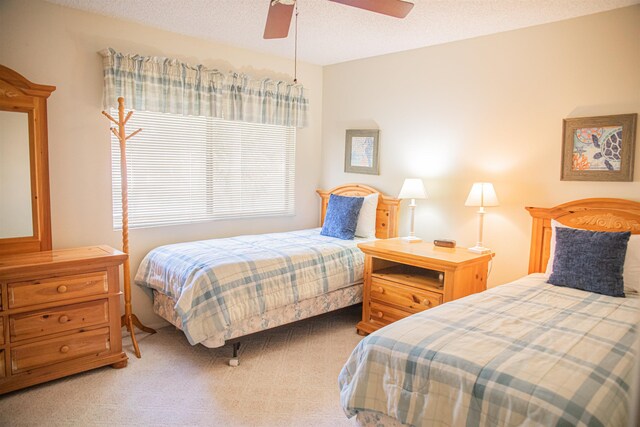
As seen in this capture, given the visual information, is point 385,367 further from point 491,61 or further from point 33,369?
point 491,61

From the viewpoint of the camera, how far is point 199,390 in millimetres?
2771

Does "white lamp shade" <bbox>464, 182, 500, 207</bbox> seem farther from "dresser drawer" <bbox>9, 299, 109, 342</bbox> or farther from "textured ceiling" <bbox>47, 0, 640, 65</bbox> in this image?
"dresser drawer" <bbox>9, 299, 109, 342</bbox>

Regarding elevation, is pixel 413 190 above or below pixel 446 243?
above

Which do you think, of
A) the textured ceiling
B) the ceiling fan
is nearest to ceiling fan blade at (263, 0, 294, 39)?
the ceiling fan

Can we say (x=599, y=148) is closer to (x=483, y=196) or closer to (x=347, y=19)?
(x=483, y=196)

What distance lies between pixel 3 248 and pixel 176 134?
1565mm

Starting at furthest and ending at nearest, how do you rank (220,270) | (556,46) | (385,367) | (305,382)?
(556,46), (220,270), (305,382), (385,367)

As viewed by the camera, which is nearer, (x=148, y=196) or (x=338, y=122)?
(x=148, y=196)

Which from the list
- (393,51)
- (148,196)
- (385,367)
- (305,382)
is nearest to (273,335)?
(305,382)

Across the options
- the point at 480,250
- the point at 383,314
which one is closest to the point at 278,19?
the point at 480,250

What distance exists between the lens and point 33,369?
2686 mm

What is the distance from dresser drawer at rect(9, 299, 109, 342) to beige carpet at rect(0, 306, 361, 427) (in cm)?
35

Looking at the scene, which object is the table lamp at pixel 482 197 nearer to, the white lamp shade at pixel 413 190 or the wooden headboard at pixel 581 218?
the wooden headboard at pixel 581 218

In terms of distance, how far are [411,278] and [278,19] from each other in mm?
2136
